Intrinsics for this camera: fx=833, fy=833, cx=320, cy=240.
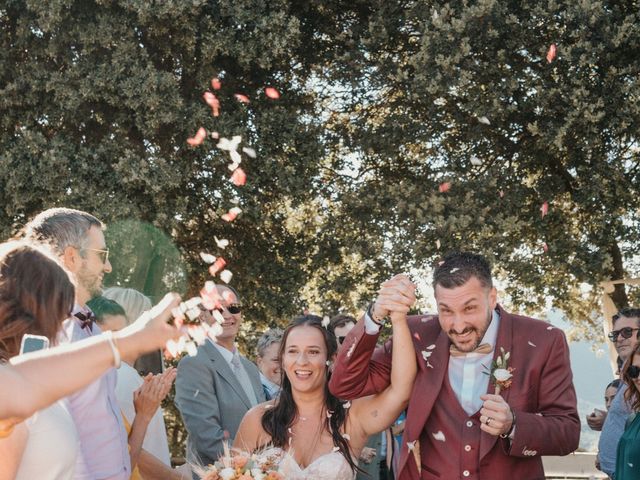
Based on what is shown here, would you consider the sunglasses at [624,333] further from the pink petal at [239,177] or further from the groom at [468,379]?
the pink petal at [239,177]

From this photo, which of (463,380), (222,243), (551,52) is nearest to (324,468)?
(463,380)

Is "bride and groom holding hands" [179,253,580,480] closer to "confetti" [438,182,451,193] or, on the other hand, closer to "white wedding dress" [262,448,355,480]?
"white wedding dress" [262,448,355,480]

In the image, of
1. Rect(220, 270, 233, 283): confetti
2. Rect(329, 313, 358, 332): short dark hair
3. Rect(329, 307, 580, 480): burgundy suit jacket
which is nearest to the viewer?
Rect(329, 307, 580, 480): burgundy suit jacket

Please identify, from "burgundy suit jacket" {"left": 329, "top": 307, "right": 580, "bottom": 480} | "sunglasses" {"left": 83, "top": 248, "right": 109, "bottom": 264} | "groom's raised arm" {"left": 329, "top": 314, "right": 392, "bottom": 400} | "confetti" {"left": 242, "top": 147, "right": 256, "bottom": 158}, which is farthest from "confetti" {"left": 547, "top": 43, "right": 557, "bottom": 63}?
"sunglasses" {"left": 83, "top": 248, "right": 109, "bottom": 264}

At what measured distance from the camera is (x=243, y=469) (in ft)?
13.0

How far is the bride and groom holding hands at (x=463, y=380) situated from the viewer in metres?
3.88

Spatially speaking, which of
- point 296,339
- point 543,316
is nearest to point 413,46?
point 543,316

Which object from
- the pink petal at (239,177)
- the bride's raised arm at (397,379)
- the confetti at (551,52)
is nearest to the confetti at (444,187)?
the confetti at (551,52)

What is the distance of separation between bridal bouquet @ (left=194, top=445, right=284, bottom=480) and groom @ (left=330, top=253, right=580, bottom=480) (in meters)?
0.51

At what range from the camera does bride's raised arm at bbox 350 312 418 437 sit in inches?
163

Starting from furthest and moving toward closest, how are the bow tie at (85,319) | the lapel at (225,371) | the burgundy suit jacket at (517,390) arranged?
the lapel at (225,371), the bow tie at (85,319), the burgundy suit jacket at (517,390)

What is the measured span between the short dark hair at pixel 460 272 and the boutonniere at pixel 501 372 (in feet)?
1.24

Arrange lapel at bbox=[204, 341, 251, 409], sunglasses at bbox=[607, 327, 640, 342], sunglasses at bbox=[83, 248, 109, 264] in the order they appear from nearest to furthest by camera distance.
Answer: sunglasses at bbox=[83, 248, 109, 264] → lapel at bbox=[204, 341, 251, 409] → sunglasses at bbox=[607, 327, 640, 342]

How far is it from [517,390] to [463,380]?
310 mm
